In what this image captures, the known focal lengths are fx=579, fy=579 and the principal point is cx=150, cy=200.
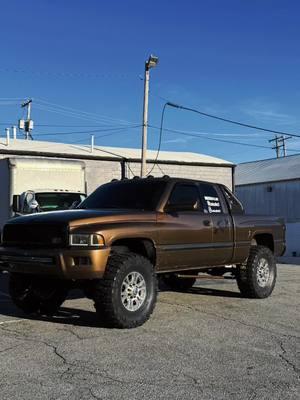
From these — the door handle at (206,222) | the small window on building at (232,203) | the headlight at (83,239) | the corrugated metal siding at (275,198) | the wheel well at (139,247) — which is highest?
the corrugated metal siding at (275,198)

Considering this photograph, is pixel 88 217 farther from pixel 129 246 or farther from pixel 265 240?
pixel 265 240

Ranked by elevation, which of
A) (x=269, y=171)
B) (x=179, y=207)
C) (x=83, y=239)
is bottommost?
(x=83, y=239)

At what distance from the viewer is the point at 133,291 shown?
754cm

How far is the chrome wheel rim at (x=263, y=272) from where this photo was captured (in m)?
10.2

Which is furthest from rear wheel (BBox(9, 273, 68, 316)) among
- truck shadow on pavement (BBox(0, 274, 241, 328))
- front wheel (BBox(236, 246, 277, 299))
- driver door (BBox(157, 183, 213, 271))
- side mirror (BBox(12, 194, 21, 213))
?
side mirror (BBox(12, 194, 21, 213))

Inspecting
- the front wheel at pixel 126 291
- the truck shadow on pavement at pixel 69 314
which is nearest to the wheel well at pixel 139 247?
the front wheel at pixel 126 291

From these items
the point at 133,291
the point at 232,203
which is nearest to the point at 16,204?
the point at 232,203

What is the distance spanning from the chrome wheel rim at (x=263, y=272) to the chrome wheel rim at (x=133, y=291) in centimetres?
316

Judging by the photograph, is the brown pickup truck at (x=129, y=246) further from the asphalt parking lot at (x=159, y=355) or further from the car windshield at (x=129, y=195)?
the asphalt parking lot at (x=159, y=355)

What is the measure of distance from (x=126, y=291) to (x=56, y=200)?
25.5ft

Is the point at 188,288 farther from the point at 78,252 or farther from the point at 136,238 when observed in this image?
the point at 78,252

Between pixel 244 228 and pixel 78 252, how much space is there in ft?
12.1

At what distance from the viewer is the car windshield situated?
8422 mm

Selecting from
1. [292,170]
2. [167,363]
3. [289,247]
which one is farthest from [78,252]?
[292,170]
